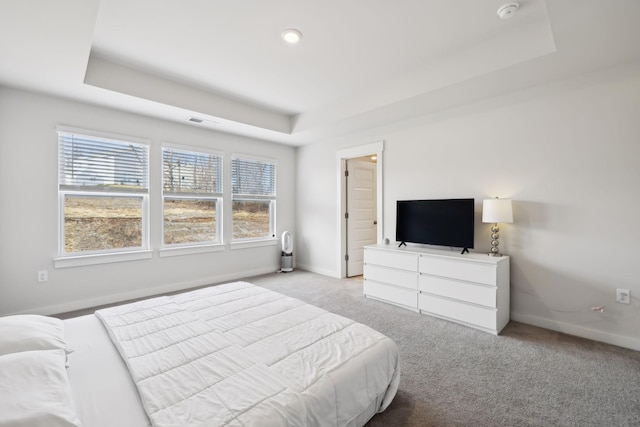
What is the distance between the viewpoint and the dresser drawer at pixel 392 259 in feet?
11.3

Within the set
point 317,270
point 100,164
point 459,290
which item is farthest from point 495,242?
point 100,164

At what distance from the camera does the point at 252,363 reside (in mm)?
1332

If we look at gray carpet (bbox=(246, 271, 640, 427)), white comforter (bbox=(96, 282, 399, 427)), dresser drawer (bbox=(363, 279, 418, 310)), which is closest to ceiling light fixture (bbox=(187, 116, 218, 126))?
white comforter (bbox=(96, 282, 399, 427))

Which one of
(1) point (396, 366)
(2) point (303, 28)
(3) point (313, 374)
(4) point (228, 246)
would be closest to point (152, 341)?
(3) point (313, 374)

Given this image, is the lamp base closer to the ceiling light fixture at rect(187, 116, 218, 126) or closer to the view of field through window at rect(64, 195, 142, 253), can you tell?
the ceiling light fixture at rect(187, 116, 218, 126)

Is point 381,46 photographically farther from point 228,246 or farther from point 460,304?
point 228,246

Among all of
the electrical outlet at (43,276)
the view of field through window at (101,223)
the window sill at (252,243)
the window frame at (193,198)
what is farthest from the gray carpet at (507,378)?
the electrical outlet at (43,276)

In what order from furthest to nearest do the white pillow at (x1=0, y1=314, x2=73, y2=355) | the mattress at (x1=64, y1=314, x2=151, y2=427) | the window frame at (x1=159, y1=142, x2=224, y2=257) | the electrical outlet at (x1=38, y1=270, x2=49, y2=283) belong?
the window frame at (x1=159, y1=142, x2=224, y2=257) → the electrical outlet at (x1=38, y1=270, x2=49, y2=283) → the white pillow at (x1=0, y1=314, x2=73, y2=355) → the mattress at (x1=64, y1=314, x2=151, y2=427)

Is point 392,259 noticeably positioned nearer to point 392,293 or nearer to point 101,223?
point 392,293

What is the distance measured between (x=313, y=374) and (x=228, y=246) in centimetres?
378

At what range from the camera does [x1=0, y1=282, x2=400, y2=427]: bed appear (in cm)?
106

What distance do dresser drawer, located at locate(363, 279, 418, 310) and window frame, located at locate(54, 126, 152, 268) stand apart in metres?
3.05

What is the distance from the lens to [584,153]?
2.73 m

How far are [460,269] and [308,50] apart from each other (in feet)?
8.92
